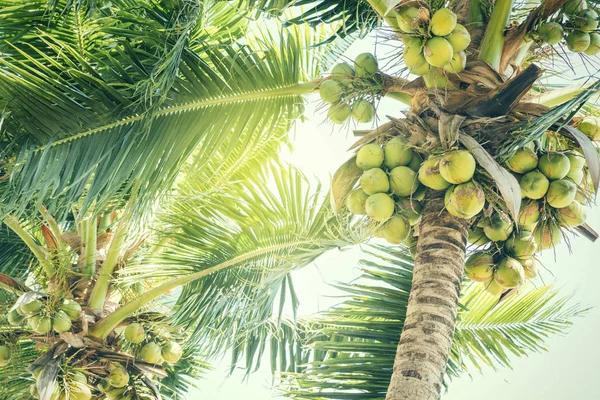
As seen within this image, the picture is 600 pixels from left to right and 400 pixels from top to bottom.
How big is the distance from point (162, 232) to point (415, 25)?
1.77m

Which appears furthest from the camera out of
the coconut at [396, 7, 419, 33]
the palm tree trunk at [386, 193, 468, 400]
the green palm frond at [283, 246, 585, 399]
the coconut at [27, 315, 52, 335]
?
the coconut at [27, 315, 52, 335]

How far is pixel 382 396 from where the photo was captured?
264 cm

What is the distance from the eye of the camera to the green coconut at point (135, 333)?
142 inches

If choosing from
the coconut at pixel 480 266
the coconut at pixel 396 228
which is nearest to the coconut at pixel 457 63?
the coconut at pixel 396 228

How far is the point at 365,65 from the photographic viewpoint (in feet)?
7.16

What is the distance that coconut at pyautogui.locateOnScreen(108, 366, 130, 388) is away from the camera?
3.48 metres

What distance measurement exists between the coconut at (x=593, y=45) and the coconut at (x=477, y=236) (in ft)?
2.29

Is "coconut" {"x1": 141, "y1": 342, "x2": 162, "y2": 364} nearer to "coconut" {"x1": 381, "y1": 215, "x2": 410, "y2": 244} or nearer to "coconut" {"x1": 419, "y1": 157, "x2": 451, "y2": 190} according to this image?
"coconut" {"x1": 381, "y1": 215, "x2": 410, "y2": 244}

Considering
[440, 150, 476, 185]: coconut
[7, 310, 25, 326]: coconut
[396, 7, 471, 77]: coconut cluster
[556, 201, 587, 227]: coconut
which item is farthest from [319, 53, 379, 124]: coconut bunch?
[7, 310, 25, 326]: coconut

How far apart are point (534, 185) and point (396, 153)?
1.24 feet

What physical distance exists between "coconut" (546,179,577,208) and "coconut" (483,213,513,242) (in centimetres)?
14

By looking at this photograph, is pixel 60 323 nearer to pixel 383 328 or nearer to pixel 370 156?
pixel 383 328

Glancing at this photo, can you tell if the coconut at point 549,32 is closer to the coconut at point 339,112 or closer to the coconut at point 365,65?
the coconut at point 365,65

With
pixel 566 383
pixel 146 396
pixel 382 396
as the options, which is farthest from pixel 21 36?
pixel 566 383
